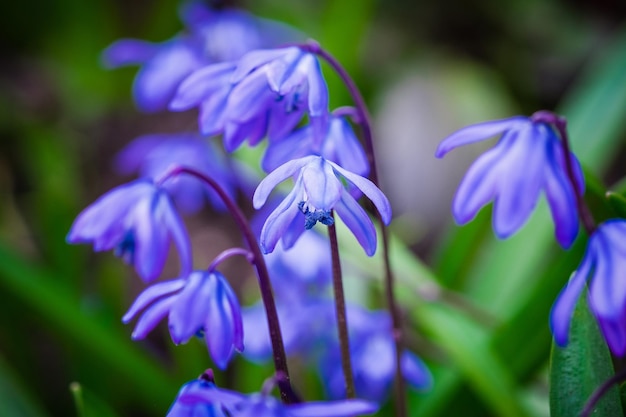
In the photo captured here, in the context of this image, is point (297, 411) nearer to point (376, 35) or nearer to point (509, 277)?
point (509, 277)

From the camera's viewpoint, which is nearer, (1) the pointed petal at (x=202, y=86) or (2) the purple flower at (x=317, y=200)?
(2) the purple flower at (x=317, y=200)

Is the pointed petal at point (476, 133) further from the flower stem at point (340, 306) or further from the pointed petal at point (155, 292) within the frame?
the pointed petal at point (155, 292)

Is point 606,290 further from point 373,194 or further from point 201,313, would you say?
point 201,313

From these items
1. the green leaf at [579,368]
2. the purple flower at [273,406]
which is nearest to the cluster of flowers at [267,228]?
the purple flower at [273,406]

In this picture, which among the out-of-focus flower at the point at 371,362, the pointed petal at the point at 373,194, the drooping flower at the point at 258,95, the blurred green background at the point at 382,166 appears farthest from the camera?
the blurred green background at the point at 382,166

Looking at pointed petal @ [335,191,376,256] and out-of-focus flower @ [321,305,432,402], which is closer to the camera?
pointed petal @ [335,191,376,256]

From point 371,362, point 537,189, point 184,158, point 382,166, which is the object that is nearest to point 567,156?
point 537,189

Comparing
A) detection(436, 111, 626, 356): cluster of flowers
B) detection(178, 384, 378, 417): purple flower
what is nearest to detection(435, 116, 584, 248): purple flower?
detection(436, 111, 626, 356): cluster of flowers

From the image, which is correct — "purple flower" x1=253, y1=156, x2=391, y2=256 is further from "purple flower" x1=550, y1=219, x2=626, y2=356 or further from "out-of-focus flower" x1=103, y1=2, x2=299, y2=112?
"out-of-focus flower" x1=103, y1=2, x2=299, y2=112
